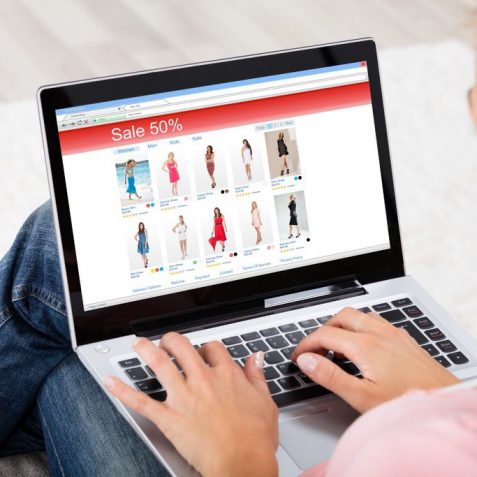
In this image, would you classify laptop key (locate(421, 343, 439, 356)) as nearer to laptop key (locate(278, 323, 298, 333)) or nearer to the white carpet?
laptop key (locate(278, 323, 298, 333))

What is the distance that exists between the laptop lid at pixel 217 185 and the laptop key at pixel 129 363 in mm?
49

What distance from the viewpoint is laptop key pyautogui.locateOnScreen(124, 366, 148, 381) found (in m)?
0.97

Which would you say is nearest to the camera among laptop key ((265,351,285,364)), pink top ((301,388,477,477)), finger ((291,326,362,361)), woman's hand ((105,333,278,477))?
pink top ((301,388,477,477))

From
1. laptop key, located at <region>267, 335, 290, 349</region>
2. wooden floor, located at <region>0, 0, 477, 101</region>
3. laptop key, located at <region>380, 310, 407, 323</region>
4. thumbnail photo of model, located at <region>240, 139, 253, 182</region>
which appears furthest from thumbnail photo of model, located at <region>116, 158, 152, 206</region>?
wooden floor, located at <region>0, 0, 477, 101</region>

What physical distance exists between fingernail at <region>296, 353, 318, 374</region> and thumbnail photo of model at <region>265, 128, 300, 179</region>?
0.25m

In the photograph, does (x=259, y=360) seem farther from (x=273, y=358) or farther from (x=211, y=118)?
(x=211, y=118)

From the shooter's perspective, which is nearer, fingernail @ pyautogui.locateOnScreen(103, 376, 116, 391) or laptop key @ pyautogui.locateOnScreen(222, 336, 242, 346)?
fingernail @ pyautogui.locateOnScreen(103, 376, 116, 391)

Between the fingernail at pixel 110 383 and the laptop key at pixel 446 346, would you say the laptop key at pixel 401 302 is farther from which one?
the fingernail at pixel 110 383

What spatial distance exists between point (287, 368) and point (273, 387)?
4 cm

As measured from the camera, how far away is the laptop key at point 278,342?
3.37ft

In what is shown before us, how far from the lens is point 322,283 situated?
3.64ft

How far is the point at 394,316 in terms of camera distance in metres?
1.08

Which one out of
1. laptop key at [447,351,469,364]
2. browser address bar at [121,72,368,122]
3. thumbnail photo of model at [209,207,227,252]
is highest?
browser address bar at [121,72,368,122]

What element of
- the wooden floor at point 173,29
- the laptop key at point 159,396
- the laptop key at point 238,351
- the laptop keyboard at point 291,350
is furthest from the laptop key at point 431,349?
the wooden floor at point 173,29
